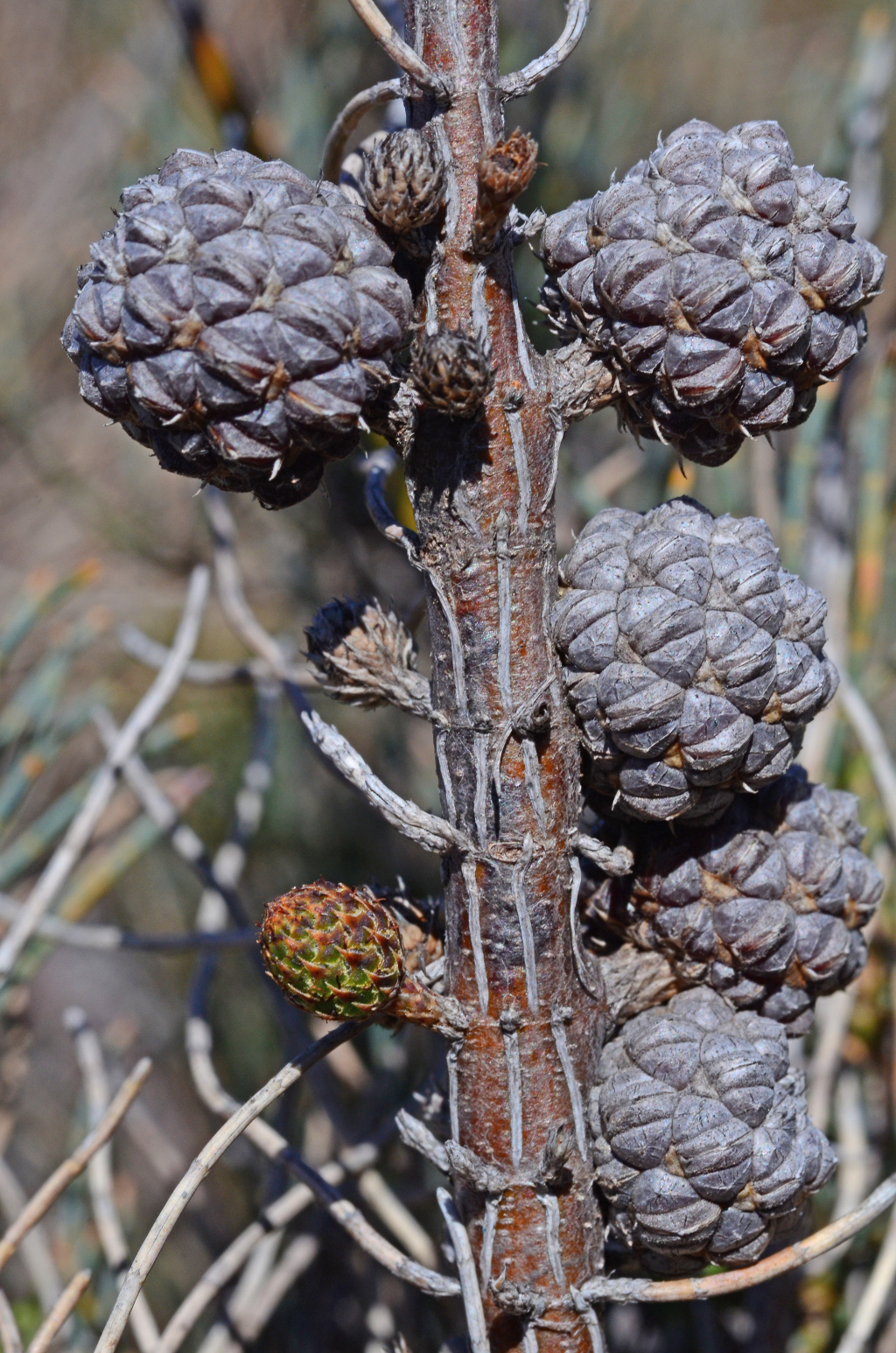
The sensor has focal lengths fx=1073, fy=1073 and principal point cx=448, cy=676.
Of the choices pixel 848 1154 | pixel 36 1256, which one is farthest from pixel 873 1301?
pixel 36 1256

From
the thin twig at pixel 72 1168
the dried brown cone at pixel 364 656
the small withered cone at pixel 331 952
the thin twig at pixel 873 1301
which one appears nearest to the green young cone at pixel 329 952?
the small withered cone at pixel 331 952

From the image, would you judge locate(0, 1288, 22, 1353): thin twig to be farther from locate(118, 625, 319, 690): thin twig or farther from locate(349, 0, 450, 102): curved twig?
locate(349, 0, 450, 102): curved twig

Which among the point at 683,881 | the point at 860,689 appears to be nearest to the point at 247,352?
the point at 683,881

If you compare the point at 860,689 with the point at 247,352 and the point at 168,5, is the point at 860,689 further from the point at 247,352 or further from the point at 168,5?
the point at 168,5

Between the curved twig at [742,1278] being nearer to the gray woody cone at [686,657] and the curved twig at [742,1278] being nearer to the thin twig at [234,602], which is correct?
the gray woody cone at [686,657]

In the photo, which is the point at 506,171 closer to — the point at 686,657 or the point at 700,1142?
the point at 686,657
